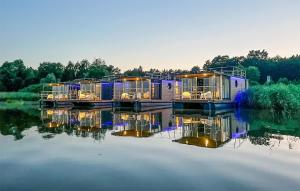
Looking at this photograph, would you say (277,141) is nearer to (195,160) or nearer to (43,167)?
(195,160)

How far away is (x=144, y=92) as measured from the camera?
31609mm

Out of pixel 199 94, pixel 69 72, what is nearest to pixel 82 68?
pixel 69 72

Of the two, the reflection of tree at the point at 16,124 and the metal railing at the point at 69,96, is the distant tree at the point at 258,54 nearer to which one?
the metal railing at the point at 69,96

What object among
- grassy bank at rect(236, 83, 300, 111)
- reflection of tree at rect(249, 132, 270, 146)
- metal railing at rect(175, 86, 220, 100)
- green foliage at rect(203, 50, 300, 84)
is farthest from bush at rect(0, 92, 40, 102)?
reflection of tree at rect(249, 132, 270, 146)

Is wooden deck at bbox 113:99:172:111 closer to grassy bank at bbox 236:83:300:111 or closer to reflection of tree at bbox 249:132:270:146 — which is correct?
grassy bank at bbox 236:83:300:111

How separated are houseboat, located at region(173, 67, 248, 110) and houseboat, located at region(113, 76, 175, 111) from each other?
3.33m

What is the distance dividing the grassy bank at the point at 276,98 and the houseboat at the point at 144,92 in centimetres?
888

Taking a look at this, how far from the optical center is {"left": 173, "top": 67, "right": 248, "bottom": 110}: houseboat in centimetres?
2376

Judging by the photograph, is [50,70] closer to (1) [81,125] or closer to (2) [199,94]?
(2) [199,94]

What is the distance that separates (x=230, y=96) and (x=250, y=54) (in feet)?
184

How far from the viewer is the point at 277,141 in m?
9.09

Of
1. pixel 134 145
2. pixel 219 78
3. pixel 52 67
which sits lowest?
pixel 134 145

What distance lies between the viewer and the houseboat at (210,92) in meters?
23.8
